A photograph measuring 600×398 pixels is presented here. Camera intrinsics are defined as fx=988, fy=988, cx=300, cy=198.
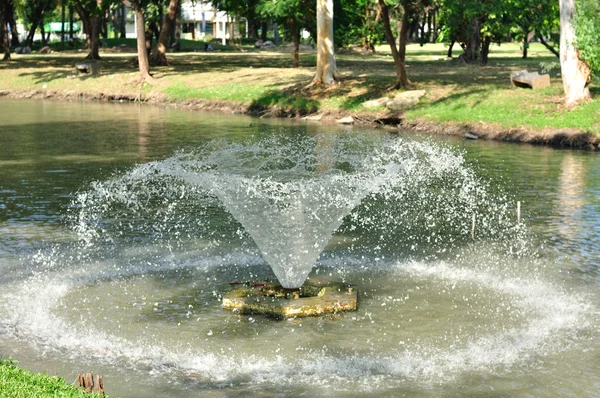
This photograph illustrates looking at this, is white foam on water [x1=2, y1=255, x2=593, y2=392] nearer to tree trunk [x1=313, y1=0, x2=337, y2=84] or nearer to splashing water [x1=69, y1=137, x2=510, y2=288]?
splashing water [x1=69, y1=137, x2=510, y2=288]

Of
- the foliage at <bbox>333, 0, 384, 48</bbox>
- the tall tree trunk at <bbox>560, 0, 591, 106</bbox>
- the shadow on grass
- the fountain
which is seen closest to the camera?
the fountain

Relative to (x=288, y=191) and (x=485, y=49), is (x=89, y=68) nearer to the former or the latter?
(x=485, y=49)

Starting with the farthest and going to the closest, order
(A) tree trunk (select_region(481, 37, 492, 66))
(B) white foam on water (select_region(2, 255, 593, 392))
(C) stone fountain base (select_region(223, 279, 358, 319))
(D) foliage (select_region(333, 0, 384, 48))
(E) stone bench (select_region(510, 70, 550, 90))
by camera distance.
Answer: (D) foliage (select_region(333, 0, 384, 48))
(A) tree trunk (select_region(481, 37, 492, 66))
(E) stone bench (select_region(510, 70, 550, 90))
(C) stone fountain base (select_region(223, 279, 358, 319))
(B) white foam on water (select_region(2, 255, 593, 392))

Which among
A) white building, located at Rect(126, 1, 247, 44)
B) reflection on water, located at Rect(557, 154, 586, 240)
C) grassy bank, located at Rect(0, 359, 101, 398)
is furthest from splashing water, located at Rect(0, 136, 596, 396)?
white building, located at Rect(126, 1, 247, 44)

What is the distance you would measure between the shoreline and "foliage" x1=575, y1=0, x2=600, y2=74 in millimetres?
3200

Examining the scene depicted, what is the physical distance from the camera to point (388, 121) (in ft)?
119

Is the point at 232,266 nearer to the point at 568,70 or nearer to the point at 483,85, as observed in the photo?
the point at 568,70

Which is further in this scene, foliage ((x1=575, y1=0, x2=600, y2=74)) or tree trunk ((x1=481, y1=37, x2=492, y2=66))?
tree trunk ((x1=481, y1=37, x2=492, y2=66))

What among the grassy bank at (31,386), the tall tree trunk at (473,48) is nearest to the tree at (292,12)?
the tall tree trunk at (473,48)

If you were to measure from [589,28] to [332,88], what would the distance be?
38.9 ft

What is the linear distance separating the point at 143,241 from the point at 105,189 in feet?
18.9

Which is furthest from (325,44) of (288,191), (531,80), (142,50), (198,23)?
(198,23)

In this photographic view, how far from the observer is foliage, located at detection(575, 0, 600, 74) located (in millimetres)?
32469

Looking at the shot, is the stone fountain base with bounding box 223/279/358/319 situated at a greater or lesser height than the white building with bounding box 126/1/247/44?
lesser
